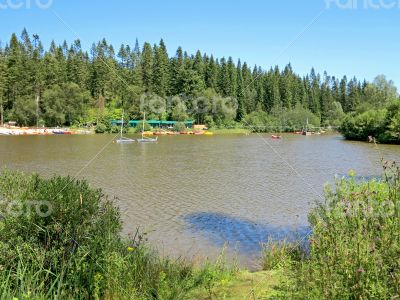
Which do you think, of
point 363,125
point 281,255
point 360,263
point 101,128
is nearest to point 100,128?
point 101,128

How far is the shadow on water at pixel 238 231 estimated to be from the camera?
14.0 m

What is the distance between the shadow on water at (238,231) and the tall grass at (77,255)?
19.7ft

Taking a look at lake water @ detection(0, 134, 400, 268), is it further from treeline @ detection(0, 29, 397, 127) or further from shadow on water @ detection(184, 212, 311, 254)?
treeline @ detection(0, 29, 397, 127)

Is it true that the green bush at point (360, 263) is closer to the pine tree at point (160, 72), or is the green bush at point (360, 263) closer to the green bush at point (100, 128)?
the pine tree at point (160, 72)

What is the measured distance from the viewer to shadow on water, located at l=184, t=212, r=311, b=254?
1403 centimetres

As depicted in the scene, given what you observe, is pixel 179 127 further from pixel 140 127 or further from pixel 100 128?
pixel 100 128

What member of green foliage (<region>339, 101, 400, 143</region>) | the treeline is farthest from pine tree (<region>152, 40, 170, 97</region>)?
green foliage (<region>339, 101, 400, 143</region>)

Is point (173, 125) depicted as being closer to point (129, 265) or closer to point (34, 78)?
point (34, 78)

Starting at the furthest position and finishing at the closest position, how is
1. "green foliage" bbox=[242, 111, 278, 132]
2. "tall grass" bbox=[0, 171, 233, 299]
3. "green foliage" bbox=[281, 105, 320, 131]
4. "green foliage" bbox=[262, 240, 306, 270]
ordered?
"green foliage" bbox=[281, 105, 320, 131] → "green foliage" bbox=[242, 111, 278, 132] → "green foliage" bbox=[262, 240, 306, 270] → "tall grass" bbox=[0, 171, 233, 299]

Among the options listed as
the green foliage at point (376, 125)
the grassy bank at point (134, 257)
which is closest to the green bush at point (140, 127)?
the green foliage at point (376, 125)

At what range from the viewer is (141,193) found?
24.6 meters

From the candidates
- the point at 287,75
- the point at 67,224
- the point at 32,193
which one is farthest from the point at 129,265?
the point at 287,75

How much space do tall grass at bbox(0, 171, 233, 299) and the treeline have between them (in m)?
76.4

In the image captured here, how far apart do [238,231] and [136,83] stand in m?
70.0
